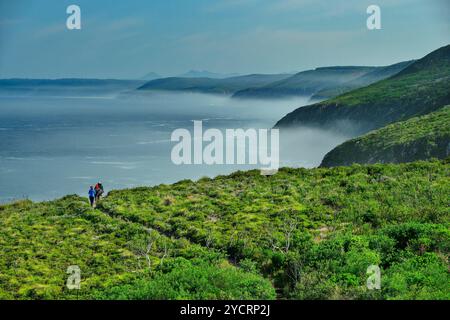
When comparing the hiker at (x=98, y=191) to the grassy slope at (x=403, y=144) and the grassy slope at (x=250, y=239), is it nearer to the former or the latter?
the grassy slope at (x=250, y=239)

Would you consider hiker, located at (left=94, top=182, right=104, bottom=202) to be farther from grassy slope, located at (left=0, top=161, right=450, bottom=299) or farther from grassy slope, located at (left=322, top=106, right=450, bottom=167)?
grassy slope, located at (left=322, top=106, right=450, bottom=167)

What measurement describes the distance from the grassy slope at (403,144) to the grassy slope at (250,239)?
2987 cm

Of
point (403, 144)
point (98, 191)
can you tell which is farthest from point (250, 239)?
point (403, 144)

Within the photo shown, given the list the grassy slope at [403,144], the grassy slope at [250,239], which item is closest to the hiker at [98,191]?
the grassy slope at [250,239]

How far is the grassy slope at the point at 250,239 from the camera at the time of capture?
53.6 ft

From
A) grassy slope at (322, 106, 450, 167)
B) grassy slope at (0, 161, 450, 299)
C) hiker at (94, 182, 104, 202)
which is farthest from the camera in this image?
grassy slope at (322, 106, 450, 167)

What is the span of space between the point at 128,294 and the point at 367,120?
182m

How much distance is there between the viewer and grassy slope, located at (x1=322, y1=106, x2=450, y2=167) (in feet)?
219

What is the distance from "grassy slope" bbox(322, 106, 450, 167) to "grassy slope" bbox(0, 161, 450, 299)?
1176 inches

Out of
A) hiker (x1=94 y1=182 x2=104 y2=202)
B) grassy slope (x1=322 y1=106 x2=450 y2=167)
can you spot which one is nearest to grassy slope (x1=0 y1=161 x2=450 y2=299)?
hiker (x1=94 y1=182 x2=104 y2=202)

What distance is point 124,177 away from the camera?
131 meters

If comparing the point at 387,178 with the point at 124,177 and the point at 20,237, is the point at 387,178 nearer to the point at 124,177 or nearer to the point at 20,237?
the point at 20,237

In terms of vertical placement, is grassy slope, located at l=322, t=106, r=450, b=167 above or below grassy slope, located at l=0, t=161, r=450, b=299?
above

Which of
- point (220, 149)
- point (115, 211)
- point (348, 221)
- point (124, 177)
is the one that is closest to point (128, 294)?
point (348, 221)
